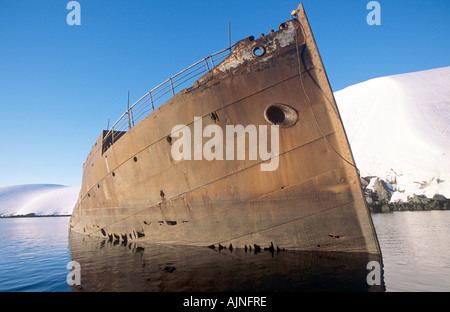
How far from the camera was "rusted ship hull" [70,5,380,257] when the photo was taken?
16.8ft

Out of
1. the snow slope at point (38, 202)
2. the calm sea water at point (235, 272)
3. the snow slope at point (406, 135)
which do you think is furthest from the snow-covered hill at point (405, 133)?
the snow slope at point (38, 202)

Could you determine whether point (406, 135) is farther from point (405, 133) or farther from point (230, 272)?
point (230, 272)

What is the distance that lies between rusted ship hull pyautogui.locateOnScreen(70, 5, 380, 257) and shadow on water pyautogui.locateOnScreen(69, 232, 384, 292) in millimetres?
385

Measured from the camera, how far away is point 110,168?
29.9ft

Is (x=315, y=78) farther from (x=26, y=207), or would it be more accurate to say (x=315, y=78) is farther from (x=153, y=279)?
(x=26, y=207)

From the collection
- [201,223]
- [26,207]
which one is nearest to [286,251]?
[201,223]

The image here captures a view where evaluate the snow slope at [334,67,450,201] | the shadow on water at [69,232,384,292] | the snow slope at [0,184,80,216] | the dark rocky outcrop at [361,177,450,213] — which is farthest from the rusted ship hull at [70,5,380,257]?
the snow slope at [0,184,80,216]

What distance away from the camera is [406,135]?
37.9 metres

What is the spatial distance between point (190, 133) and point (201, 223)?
2.60 meters

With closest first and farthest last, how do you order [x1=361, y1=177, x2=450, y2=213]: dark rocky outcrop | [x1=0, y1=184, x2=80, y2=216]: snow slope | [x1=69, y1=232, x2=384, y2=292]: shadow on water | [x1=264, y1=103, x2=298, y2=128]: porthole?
[x1=69, y1=232, x2=384, y2=292]: shadow on water, [x1=264, y1=103, x2=298, y2=128]: porthole, [x1=361, y1=177, x2=450, y2=213]: dark rocky outcrop, [x1=0, y1=184, x2=80, y2=216]: snow slope

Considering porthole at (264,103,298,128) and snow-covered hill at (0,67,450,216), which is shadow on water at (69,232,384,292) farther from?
snow-covered hill at (0,67,450,216)

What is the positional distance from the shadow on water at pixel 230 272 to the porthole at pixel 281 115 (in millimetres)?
3114

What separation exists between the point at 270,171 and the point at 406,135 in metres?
44.3

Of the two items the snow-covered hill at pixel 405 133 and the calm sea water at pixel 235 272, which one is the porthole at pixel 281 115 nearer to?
the calm sea water at pixel 235 272
